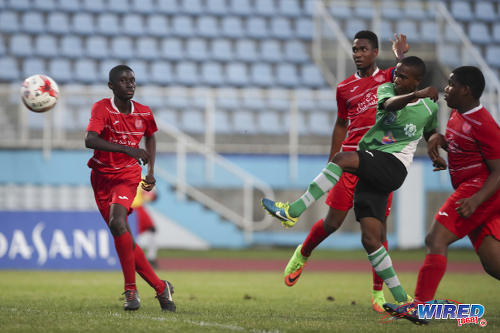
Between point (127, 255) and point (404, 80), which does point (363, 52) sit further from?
point (127, 255)

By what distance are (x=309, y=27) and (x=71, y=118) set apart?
7330mm

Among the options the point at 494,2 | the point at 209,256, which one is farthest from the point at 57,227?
the point at 494,2

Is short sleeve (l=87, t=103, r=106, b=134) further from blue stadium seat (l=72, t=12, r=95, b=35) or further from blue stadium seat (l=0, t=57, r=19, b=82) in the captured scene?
blue stadium seat (l=72, t=12, r=95, b=35)

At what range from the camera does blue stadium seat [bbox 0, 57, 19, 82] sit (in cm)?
1644

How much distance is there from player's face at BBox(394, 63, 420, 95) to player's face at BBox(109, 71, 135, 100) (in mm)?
2143

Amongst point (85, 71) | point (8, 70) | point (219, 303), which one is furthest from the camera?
point (85, 71)

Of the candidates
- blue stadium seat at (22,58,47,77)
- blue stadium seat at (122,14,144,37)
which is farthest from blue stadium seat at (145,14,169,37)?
blue stadium seat at (22,58,47,77)

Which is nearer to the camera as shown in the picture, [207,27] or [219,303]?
[219,303]

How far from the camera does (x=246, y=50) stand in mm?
17938

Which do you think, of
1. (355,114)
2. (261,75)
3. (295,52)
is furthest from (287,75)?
(355,114)

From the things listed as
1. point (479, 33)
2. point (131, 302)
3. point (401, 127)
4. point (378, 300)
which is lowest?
point (378, 300)

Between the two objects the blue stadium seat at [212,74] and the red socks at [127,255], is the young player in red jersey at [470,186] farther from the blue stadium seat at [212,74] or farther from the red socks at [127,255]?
the blue stadium seat at [212,74]

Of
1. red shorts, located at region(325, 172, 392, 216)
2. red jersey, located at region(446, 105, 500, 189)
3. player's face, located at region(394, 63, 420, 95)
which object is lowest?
red shorts, located at region(325, 172, 392, 216)

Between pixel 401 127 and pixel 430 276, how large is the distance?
1.11 metres
